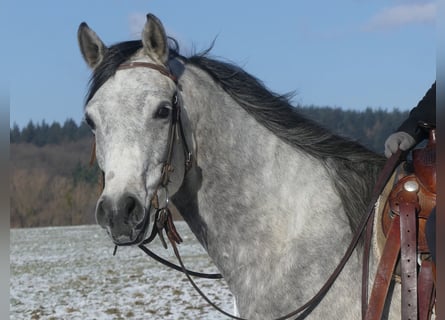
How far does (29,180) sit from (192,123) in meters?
39.9

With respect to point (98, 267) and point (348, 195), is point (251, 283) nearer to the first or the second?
point (348, 195)

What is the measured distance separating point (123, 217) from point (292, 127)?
3.63 feet

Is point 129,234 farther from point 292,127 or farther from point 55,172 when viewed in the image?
point 55,172

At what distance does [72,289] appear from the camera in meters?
16.6

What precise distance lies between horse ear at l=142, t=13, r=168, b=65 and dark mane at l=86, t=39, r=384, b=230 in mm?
104

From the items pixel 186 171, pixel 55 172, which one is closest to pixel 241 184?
pixel 186 171

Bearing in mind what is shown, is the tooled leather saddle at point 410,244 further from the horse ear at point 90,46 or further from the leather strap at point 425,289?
Result: the horse ear at point 90,46

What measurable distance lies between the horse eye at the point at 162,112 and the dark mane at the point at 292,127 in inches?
13.3

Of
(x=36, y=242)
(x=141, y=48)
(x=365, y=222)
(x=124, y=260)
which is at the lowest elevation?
(x=36, y=242)

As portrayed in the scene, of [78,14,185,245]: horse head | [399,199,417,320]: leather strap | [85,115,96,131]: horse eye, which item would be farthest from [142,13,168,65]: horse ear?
[399,199,417,320]: leather strap

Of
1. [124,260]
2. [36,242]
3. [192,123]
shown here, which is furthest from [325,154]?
[36,242]

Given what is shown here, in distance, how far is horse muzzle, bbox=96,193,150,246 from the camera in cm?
280

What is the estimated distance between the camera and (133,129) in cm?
291

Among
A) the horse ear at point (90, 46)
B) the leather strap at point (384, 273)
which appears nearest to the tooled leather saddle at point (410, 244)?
the leather strap at point (384, 273)
